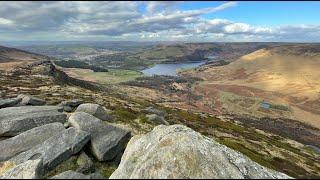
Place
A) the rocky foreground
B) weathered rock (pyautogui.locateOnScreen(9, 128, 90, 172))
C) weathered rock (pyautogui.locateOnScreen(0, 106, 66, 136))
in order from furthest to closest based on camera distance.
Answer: weathered rock (pyautogui.locateOnScreen(0, 106, 66, 136)), weathered rock (pyautogui.locateOnScreen(9, 128, 90, 172)), the rocky foreground

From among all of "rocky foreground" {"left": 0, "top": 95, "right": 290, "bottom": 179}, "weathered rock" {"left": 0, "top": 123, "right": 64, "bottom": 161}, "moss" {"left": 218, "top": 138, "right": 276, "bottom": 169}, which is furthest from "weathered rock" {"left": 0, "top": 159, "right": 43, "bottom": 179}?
"moss" {"left": 218, "top": 138, "right": 276, "bottom": 169}

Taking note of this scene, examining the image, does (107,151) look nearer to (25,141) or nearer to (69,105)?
(25,141)

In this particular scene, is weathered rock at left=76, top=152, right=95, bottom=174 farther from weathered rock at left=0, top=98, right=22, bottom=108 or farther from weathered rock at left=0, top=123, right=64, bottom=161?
weathered rock at left=0, top=98, right=22, bottom=108

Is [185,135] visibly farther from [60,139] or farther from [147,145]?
[60,139]

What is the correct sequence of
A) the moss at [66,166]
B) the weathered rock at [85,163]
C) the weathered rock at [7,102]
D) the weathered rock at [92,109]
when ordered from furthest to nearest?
the weathered rock at [7,102] → the weathered rock at [92,109] → the weathered rock at [85,163] → the moss at [66,166]

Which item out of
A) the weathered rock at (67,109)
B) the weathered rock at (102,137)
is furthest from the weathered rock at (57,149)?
the weathered rock at (67,109)

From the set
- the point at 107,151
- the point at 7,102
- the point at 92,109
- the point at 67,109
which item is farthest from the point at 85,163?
the point at 7,102

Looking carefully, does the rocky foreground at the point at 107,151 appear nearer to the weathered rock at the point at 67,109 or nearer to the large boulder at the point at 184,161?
the large boulder at the point at 184,161

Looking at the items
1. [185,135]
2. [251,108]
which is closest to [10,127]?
[185,135]
